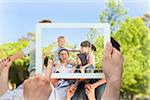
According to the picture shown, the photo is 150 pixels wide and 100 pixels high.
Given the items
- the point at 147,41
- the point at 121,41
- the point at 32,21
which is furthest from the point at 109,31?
the point at 32,21

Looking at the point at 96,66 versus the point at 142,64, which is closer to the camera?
the point at 96,66

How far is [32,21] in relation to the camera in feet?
5.86

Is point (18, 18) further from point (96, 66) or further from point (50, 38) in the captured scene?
point (96, 66)

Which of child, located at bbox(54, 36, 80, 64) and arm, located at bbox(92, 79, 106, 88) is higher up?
child, located at bbox(54, 36, 80, 64)

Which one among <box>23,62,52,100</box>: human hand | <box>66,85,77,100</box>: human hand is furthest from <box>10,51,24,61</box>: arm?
<box>66,85,77,100</box>: human hand

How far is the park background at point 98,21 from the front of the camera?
5.86ft

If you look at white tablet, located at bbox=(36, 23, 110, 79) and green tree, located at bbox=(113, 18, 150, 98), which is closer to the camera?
white tablet, located at bbox=(36, 23, 110, 79)

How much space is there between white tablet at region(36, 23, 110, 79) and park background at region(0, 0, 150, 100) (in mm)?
49

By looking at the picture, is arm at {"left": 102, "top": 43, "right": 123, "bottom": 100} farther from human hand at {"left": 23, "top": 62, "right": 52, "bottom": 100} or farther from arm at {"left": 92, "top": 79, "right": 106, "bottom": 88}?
human hand at {"left": 23, "top": 62, "right": 52, "bottom": 100}

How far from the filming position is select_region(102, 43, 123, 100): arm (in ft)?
5.69

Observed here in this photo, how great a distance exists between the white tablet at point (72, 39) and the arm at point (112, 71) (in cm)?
3

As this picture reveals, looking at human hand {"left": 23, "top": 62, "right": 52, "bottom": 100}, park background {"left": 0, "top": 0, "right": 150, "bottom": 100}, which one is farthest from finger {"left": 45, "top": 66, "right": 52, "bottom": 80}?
park background {"left": 0, "top": 0, "right": 150, "bottom": 100}

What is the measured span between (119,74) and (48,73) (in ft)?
1.13

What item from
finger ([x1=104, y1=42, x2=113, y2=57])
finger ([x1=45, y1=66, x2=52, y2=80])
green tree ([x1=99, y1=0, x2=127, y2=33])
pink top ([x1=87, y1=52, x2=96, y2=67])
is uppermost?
green tree ([x1=99, y1=0, x2=127, y2=33])
